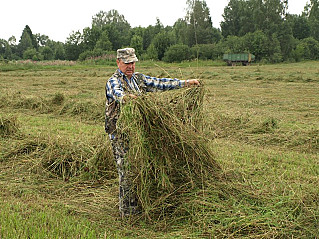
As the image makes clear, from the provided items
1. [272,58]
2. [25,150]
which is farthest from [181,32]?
Result: [25,150]

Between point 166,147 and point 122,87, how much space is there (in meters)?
0.88

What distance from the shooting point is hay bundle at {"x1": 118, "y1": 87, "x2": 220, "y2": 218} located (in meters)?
Answer: 4.09

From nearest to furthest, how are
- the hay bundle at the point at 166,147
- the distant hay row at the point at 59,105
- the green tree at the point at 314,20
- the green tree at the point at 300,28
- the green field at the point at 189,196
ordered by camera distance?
the green field at the point at 189,196, the hay bundle at the point at 166,147, the distant hay row at the point at 59,105, the green tree at the point at 300,28, the green tree at the point at 314,20

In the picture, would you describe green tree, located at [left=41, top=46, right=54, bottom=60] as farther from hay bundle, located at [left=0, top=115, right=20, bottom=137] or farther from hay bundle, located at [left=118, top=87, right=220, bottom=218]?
hay bundle, located at [left=118, top=87, right=220, bottom=218]

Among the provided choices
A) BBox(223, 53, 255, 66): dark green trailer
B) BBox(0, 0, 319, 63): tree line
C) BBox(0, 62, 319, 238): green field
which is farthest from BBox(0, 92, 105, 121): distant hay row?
BBox(223, 53, 255, 66): dark green trailer

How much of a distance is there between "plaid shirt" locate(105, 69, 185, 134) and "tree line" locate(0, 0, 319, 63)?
3561 centimetres

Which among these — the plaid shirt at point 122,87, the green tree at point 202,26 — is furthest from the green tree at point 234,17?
the plaid shirt at point 122,87

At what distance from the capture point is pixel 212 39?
6781 centimetres

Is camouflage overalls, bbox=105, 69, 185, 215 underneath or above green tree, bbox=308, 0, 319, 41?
underneath

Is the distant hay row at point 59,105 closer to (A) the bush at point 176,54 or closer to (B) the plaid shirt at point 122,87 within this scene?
(B) the plaid shirt at point 122,87

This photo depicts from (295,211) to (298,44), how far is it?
65423mm

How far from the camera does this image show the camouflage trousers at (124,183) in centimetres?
444

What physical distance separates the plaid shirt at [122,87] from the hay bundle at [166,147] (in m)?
0.16

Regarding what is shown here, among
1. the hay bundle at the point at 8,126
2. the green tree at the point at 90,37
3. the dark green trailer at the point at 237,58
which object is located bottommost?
the dark green trailer at the point at 237,58
